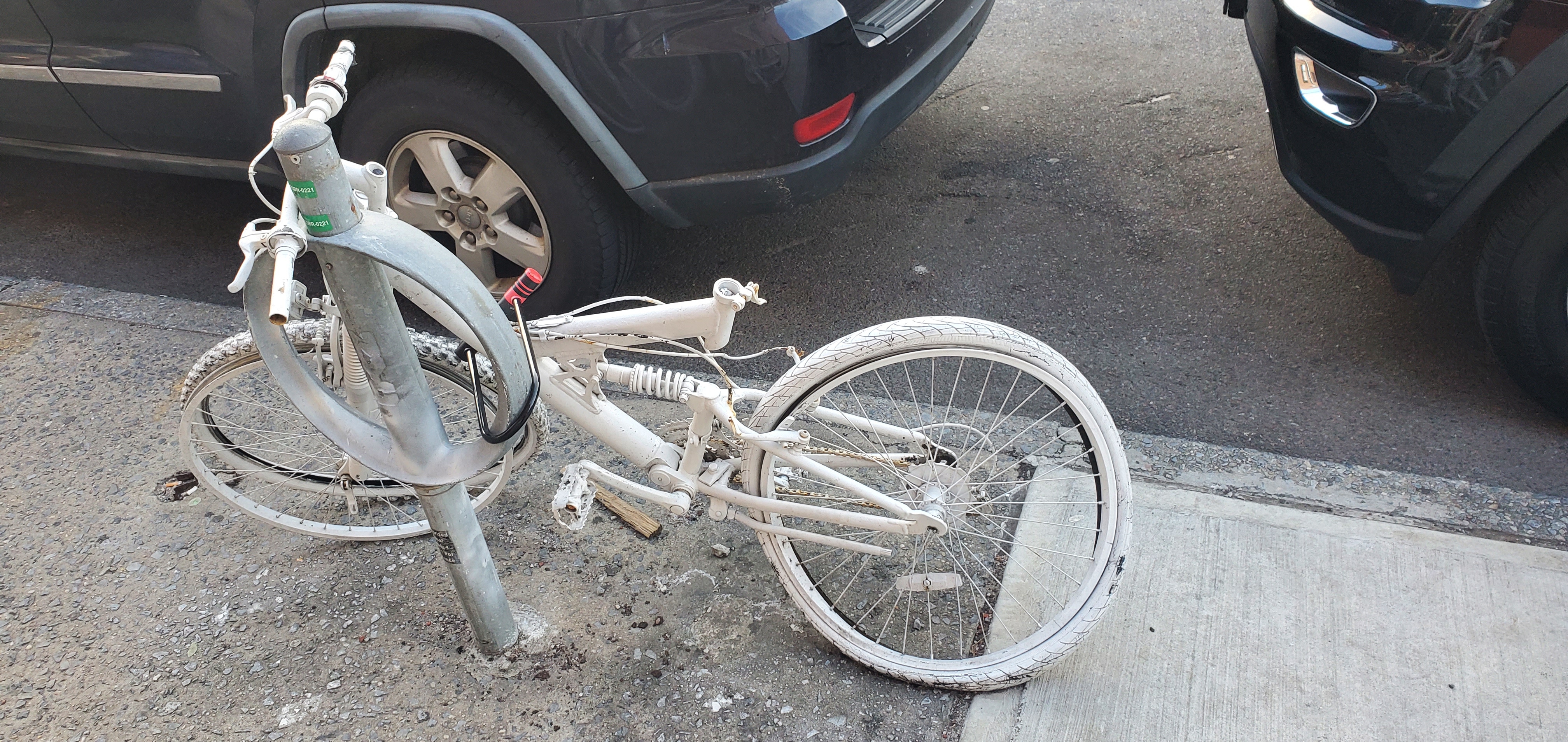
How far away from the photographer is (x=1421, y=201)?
8.81 feet

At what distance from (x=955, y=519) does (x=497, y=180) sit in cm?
184

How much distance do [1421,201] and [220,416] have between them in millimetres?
3299

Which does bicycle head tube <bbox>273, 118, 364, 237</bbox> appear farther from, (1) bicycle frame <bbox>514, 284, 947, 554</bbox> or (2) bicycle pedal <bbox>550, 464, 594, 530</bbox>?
(2) bicycle pedal <bbox>550, 464, 594, 530</bbox>

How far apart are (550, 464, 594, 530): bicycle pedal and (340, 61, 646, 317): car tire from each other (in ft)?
4.01

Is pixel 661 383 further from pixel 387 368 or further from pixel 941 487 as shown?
pixel 941 487

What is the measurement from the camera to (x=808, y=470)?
6.81 feet

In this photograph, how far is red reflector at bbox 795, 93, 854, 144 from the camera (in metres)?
2.81

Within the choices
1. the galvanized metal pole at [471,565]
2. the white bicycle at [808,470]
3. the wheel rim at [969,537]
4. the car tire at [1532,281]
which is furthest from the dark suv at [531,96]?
the car tire at [1532,281]

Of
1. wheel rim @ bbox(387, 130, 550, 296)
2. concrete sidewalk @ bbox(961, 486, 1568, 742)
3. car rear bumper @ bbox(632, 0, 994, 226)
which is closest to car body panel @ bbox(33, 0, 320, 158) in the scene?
wheel rim @ bbox(387, 130, 550, 296)

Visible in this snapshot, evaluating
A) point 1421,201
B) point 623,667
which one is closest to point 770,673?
point 623,667

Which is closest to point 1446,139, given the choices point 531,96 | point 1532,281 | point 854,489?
point 1532,281

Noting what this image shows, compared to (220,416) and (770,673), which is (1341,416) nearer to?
(770,673)

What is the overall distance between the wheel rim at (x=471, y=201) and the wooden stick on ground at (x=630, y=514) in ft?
3.03

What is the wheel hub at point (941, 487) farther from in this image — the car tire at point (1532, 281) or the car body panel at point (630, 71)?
the car tire at point (1532, 281)
